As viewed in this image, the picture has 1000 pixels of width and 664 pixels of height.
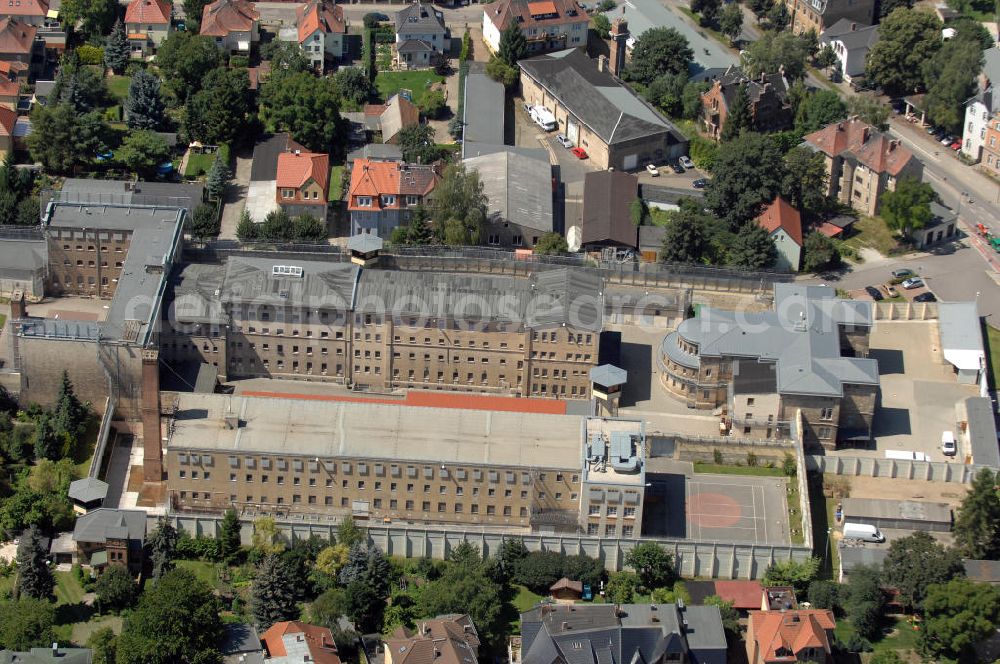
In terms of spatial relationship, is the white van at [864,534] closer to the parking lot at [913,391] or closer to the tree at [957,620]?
the parking lot at [913,391]

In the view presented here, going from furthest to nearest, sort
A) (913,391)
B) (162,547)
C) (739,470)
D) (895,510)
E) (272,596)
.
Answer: (913,391) → (739,470) → (895,510) → (162,547) → (272,596)

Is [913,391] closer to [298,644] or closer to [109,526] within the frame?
[298,644]

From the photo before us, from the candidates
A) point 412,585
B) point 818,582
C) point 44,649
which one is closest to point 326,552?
point 412,585

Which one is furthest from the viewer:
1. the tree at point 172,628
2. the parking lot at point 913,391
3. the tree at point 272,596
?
the parking lot at point 913,391

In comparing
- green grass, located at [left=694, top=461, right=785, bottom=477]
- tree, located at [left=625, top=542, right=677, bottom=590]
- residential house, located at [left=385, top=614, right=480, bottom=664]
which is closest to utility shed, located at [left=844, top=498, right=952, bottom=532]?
green grass, located at [left=694, top=461, right=785, bottom=477]

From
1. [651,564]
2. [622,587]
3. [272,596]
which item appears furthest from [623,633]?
[272,596]

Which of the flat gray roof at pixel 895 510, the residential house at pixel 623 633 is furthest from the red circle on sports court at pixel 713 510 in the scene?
the residential house at pixel 623 633

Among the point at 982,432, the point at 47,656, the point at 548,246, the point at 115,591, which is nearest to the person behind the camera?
the point at 47,656
